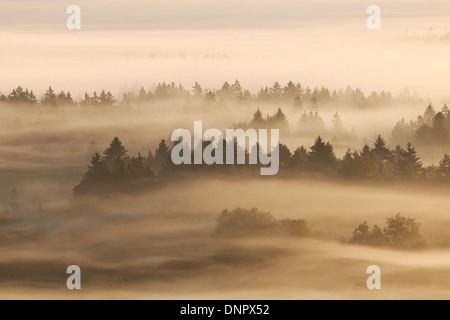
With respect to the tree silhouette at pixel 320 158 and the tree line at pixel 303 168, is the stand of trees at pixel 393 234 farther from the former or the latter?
the tree silhouette at pixel 320 158

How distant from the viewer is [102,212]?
121562 millimetres

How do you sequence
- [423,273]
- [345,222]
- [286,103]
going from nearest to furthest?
1. [423,273]
2. [345,222]
3. [286,103]

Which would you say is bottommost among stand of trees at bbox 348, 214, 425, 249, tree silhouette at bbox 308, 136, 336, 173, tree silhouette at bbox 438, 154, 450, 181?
stand of trees at bbox 348, 214, 425, 249

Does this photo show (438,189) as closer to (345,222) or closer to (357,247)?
(345,222)

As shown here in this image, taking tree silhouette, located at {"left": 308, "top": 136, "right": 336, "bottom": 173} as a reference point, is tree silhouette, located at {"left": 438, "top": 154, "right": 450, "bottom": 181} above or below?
below

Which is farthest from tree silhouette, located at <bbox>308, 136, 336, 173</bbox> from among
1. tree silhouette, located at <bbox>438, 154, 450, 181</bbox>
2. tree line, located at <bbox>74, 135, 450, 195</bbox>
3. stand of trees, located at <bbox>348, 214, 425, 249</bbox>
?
stand of trees, located at <bbox>348, 214, 425, 249</bbox>

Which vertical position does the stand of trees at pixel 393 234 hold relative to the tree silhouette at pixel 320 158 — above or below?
below

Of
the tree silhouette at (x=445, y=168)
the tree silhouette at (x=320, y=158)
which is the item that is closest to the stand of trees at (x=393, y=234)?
the tree silhouette at (x=445, y=168)

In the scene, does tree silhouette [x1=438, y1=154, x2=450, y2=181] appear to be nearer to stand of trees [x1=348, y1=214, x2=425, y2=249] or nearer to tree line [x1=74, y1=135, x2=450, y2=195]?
tree line [x1=74, y1=135, x2=450, y2=195]

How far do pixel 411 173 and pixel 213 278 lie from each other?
44.8m

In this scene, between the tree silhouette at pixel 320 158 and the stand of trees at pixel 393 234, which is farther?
the tree silhouette at pixel 320 158

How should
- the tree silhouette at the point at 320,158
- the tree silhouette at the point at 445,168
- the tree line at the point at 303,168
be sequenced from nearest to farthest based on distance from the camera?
the tree silhouette at the point at 445,168
the tree line at the point at 303,168
the tree silhouette at the point at 320,158

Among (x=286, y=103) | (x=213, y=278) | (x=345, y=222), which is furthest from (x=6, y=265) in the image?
(x=286, y=103)

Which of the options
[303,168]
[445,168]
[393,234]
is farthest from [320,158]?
[393,234]
